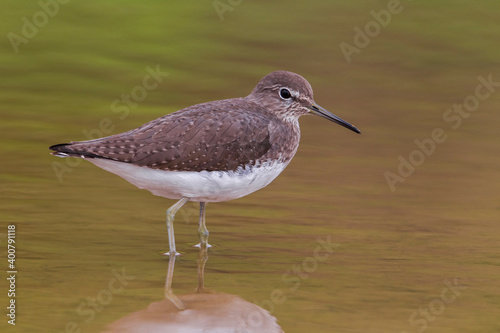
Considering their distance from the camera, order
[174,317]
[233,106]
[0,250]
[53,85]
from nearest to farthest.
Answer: [174,317]
[0,250]
[233,106]
[53,85]

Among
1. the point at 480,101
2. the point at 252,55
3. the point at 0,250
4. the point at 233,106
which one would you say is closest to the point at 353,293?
the point at 233,106

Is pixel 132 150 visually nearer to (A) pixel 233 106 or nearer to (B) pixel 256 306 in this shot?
(A) pixel 233 106

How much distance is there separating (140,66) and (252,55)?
254 cm

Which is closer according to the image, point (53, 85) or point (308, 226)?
point (308, 226)

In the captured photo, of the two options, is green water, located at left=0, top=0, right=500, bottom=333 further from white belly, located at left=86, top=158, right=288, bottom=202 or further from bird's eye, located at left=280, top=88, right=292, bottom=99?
bird's eye, located at left=280, top=88, right=292, bottom=99

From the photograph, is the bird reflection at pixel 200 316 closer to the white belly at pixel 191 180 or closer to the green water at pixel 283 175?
the green water at pixel 283 175

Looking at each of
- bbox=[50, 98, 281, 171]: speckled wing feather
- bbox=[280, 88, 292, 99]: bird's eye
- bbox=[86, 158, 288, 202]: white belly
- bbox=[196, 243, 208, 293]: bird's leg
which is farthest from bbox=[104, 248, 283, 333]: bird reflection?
bbox=[280, 88, 292, 99]: bird's eye

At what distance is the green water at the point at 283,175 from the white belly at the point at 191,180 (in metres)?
0.70

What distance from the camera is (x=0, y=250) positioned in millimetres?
10055

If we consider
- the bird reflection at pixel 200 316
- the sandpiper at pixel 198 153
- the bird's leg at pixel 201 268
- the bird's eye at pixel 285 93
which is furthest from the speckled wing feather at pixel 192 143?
the bird reflection at pixel 200 316

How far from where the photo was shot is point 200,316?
8.63 m

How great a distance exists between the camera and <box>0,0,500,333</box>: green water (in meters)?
9.23

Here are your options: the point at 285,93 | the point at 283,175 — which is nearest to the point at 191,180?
the point at 285,93

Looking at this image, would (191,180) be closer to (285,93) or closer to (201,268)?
(201,268)
